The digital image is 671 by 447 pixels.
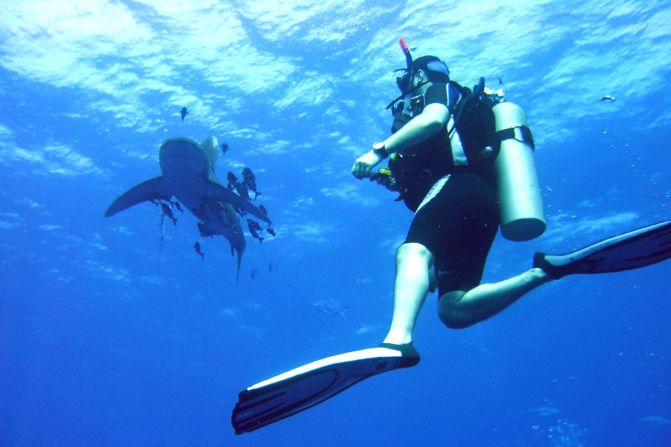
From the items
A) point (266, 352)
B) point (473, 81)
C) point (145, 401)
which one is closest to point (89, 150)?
point (473, 81)

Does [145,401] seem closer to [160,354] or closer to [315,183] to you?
[160,354]

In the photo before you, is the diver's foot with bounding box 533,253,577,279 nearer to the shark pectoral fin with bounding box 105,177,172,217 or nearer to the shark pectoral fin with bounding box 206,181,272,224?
the shark pectoral fin with bounding box 206,181,272,224

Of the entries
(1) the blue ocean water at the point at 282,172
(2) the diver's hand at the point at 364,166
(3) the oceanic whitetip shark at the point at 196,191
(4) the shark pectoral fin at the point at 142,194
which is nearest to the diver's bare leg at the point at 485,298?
(2) the diver's hand at the point at 364,166

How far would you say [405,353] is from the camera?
2988mm

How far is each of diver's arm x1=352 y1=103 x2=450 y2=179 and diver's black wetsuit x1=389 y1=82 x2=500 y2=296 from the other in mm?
253

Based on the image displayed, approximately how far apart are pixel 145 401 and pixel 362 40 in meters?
56.7

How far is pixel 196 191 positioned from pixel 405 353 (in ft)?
31.8

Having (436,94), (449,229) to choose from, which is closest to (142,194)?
(436,94)

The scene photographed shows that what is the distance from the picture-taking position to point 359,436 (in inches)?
3241

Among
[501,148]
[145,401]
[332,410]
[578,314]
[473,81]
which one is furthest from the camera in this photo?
[332,410]

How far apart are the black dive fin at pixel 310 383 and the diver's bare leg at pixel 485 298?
942 mm

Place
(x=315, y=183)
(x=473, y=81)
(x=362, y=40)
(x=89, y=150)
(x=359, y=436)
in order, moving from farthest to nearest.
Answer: (x=359, y=436)
(x=315, y=183)
(x=89, y=150)
(x=473, y=81)
(x=362, y=40)

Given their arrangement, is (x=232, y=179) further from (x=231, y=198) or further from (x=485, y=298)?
(x=485, y=298)

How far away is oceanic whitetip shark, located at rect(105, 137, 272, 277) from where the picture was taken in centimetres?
1013
